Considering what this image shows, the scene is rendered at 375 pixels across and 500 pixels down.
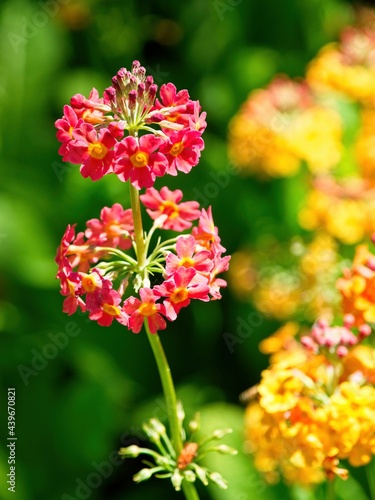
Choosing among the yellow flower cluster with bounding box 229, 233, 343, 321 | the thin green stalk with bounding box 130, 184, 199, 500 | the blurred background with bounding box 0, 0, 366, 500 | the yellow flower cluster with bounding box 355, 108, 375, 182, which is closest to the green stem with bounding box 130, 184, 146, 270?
the thin green stalk with bounding box 130, 184, 199, 500

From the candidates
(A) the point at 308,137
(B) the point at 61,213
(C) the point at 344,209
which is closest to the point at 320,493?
(C) the point at 344,209

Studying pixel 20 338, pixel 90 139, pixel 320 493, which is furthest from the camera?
pixel 20 338

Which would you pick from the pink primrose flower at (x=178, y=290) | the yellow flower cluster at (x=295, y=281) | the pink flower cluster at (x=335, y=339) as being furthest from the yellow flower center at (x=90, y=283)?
the yellow flower cluster at (x=295, y=281)

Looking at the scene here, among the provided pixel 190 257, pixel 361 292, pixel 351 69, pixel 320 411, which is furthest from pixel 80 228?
pixel 190 257

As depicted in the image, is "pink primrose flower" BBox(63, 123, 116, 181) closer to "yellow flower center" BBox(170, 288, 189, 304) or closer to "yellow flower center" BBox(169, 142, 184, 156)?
"yellow flower center" BBox(169, 142, 184, 156)

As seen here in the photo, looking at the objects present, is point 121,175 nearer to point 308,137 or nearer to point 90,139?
point 90,139

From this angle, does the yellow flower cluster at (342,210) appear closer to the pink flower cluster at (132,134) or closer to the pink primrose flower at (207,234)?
the pink primrose flower at (207,234)
